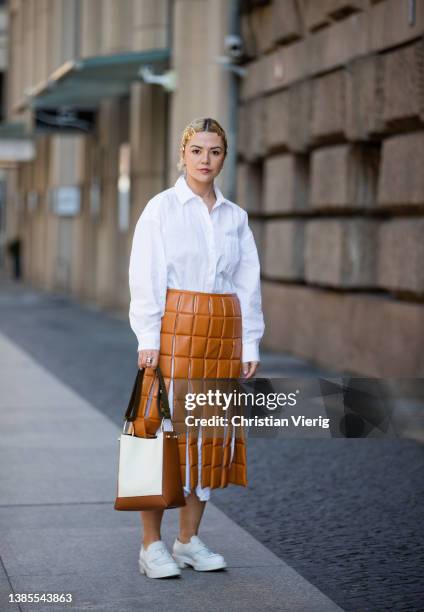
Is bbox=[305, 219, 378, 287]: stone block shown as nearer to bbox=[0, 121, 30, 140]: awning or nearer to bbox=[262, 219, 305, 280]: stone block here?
bbox=[262, 219, 305, 280]: stone block

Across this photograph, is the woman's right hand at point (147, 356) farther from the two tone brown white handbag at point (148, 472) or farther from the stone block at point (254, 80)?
the stone block at point (254, 80)

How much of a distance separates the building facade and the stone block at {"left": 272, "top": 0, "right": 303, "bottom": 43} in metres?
0.02

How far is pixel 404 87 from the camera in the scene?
10945mm

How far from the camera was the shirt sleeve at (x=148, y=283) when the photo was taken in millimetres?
5254

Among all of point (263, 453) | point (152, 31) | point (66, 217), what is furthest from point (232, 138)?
point (66, 217)

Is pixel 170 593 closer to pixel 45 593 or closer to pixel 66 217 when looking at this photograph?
pixel 45 593

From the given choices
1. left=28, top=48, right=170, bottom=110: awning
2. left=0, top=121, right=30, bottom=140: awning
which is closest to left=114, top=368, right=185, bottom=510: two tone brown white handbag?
left=28, top=48, right=170, bottom=110: awning

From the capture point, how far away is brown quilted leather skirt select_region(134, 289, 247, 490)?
17.3ft

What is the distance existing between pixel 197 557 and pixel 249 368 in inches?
30.5

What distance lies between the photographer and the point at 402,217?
11.4 m

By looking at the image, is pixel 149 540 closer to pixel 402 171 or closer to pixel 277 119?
pixel 402 171

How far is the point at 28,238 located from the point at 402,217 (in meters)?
27.5

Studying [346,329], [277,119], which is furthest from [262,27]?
[346,329]

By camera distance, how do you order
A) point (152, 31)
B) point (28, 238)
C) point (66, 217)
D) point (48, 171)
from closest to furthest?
point (152, 31) → point (66, 217) → point (48, 171) → point (28, 238)
